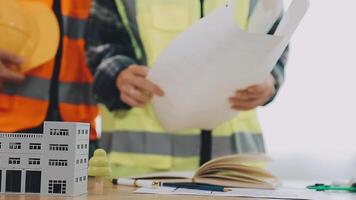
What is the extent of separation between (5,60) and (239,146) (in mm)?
642

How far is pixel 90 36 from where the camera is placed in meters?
1.37

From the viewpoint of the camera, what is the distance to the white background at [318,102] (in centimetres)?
161

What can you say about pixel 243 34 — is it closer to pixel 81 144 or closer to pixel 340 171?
pixel 81 144

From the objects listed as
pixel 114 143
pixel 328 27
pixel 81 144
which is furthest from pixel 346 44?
pixel 81 144

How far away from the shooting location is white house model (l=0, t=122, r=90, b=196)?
27.2 inches

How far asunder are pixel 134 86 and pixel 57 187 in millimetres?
543

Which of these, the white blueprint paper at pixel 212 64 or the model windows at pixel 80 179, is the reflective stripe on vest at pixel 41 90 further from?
the model windows at pixel 80 179

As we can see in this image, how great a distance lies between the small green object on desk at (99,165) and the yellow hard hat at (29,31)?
0.49 m

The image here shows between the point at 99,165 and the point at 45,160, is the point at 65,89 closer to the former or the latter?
the point at 99,165

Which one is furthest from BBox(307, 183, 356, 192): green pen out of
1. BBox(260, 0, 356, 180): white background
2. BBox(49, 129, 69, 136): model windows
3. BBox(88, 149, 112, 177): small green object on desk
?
BBox(260, 0, 356, 180): white background

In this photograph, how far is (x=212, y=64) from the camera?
3.22ft

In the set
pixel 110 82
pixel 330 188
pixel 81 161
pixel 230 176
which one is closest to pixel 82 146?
pixel 81 161

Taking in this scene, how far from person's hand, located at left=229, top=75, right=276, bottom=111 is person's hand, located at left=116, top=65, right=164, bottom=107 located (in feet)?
0.60

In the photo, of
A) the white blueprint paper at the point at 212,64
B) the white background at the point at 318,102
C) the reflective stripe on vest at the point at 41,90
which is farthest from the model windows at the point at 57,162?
the white background at the point at 318,102
